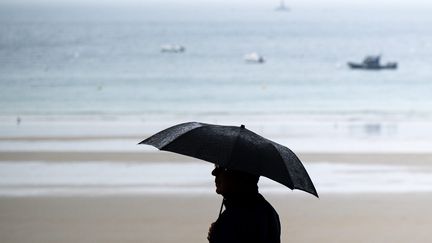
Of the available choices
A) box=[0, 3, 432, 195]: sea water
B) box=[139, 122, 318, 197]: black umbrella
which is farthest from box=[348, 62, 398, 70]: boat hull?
→ box=[139, 122, 318, 197]: black umbrella

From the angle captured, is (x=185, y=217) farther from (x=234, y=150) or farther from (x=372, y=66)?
(x=372, y=66)

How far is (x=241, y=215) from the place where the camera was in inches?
171

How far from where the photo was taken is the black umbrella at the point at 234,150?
179 inches

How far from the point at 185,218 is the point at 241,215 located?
8.38 m

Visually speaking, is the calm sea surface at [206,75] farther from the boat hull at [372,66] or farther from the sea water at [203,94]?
the boat hull at [372,66]

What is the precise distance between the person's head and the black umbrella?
3 cm

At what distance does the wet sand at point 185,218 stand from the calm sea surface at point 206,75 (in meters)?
16.7

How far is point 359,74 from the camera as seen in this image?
53.3m

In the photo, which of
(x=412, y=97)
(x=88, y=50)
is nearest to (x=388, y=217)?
(x=412, y=97)

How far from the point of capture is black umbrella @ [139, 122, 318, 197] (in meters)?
4.55

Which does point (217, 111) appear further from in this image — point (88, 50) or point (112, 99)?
point (88, 50)

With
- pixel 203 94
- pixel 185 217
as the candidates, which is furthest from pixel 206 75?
pixel 185 217

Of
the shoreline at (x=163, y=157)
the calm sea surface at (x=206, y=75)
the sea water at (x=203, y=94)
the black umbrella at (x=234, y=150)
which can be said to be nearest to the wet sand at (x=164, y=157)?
the shoreline at (x=163, y=157)

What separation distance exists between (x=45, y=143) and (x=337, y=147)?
562 cm
